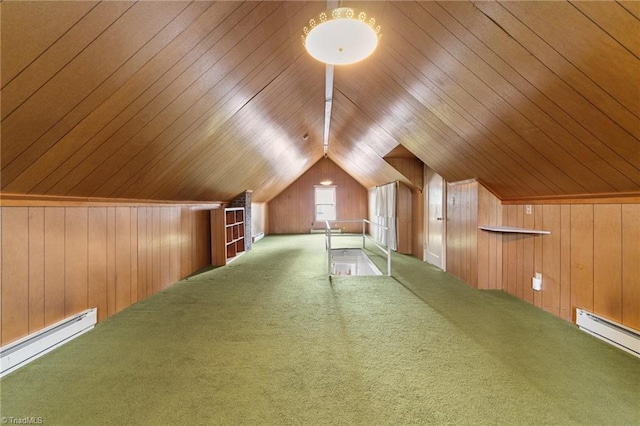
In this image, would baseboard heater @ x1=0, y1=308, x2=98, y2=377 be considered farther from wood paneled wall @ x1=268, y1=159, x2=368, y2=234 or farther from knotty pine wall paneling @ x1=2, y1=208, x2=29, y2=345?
wood paneled wall @ x1=268, y1=159, x2=368, y2=234

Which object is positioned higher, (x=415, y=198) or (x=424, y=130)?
(x=424, y=130)

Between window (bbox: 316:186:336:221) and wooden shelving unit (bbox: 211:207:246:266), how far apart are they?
13.7ft

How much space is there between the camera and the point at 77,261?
242 centimetres

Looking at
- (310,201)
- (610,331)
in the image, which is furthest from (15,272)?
(310,201)

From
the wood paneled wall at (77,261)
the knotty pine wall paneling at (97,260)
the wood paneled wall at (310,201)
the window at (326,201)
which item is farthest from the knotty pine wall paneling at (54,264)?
the window at (326,201)

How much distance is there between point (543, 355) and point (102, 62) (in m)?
3.46

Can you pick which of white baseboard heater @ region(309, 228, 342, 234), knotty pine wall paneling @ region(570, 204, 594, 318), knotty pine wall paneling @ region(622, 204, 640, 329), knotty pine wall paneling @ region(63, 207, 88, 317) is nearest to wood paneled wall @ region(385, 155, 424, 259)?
knotty pine wall paneling @ region(570, 204, 594, 318)

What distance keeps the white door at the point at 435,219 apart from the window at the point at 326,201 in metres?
5.16

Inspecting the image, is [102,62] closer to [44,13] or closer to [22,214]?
[44,13]

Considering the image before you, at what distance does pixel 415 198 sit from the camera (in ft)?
19.6

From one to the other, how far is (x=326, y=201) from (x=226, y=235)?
213 inches

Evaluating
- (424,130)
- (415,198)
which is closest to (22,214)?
(424,130)

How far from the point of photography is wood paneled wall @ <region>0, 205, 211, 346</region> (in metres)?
1.92

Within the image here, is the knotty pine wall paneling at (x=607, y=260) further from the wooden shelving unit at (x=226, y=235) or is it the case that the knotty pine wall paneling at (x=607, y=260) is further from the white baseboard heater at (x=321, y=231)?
the white baseboard heater at (x=321, y=231)
